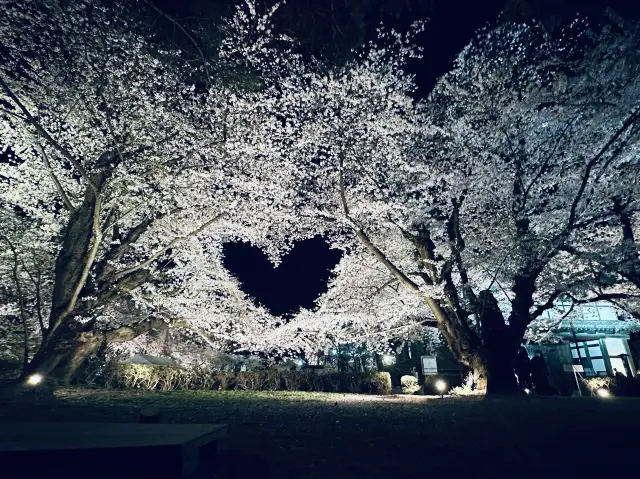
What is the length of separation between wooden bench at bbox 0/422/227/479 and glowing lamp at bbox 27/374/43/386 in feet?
24.9

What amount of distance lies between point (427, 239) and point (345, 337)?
6.12 m

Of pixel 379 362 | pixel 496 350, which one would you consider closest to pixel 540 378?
pixel 496 350

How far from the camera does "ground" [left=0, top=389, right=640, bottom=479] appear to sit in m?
3.61

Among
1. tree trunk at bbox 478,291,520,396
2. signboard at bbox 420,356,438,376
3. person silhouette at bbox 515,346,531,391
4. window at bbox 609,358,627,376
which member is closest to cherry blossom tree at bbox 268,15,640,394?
tree trunk at bbox 478,291,520,396

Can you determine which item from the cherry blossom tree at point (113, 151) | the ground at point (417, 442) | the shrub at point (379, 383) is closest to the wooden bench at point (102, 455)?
the ground at point (417, 442)

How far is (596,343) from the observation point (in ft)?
88.8

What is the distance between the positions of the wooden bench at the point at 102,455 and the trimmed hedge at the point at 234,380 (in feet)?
45.3

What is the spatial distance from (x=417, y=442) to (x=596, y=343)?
2971cm

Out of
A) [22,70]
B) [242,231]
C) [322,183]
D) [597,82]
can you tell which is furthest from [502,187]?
[22,70]

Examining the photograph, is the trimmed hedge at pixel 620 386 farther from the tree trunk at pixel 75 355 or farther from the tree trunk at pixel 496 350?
the tree trunk at pixel 75 355

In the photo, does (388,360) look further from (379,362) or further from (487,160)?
(487,160)

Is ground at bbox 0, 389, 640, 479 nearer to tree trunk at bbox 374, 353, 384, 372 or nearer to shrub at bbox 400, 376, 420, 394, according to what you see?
shrub at bbox 400, 376, 420, 394

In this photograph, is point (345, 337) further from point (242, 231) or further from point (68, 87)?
point (68, 87)

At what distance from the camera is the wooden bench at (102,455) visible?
2.97 metres
